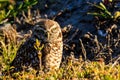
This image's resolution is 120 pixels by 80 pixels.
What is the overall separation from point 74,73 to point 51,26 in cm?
100

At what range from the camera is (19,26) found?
1209cm

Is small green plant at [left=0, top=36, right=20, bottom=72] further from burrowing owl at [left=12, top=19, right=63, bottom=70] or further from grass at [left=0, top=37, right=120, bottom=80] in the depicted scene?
burrowing owl at [left=12, top=19, right=63, bottom=70]

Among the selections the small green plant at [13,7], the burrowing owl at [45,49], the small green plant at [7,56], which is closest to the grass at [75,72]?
the small green plant at [7,56]

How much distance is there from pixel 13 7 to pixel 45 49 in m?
4.04

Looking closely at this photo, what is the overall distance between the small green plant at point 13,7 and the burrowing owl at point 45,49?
3.09m

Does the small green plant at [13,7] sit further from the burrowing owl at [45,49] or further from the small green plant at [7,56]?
the burrowing owl at [45,49]

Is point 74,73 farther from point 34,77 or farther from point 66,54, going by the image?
point 66,54

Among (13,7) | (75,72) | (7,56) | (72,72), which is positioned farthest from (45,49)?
(13,7)

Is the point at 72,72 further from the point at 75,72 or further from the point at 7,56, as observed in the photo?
the point at 7,56

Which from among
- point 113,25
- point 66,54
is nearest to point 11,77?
point 66,54

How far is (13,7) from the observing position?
12.7 m

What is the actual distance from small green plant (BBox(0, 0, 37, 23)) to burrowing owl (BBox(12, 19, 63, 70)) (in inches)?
122

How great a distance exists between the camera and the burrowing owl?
348 inches

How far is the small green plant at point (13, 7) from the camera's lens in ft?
39.7
